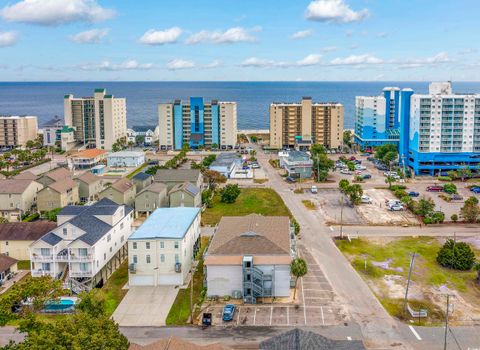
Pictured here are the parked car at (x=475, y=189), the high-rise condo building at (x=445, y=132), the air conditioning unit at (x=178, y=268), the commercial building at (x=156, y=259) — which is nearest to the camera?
the air conditioning unit at (x=178, y=268)

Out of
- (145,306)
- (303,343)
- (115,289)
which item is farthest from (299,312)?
(115,289)

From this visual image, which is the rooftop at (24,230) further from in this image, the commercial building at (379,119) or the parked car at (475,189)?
the commercial building at (379,119)

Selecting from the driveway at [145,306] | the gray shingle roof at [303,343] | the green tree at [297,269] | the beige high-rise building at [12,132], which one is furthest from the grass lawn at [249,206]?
the beige high-rise building at [12,132]

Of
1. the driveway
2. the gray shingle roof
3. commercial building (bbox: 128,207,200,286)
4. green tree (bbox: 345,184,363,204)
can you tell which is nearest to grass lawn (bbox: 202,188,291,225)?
green tree (bbox: 345,184,363,204)

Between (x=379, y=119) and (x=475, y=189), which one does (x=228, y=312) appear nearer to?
(x=475, y=189)

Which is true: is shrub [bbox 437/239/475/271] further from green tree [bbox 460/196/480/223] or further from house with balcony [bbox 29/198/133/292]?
house with balcony [bbox 29/198/133/292]

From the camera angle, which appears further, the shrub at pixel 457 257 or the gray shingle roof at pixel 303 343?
the shrub at pixel 457 257

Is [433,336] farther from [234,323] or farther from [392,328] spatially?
[234,323]
